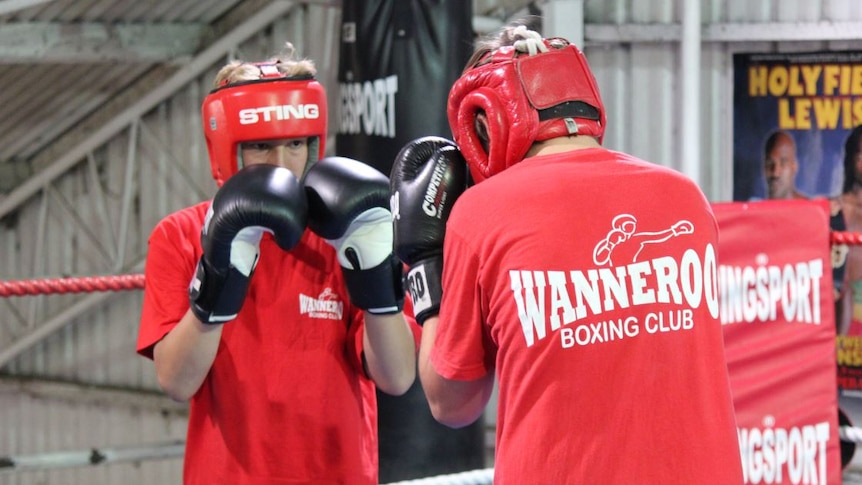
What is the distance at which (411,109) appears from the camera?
130 inches

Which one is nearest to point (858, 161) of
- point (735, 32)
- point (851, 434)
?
point (735, 32)

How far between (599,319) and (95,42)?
15.4 feet

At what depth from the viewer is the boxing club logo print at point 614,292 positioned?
3.84ft

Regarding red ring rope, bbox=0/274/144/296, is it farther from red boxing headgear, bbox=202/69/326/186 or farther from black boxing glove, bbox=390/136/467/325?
black boxing glove, bbox=390/136/467/325

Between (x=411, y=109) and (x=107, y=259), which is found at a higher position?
(x=411, y=109)

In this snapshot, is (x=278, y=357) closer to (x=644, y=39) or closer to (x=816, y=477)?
(x=816, y=477)

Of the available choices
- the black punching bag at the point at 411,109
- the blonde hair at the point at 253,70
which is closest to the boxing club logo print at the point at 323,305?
the blonde hair at the point at 253,70

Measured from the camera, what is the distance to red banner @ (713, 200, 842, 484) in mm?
2650

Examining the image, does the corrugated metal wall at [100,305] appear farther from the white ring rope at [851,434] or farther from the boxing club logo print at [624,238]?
the boxing club logo print at [624,238]

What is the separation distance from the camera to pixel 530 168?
1213mm

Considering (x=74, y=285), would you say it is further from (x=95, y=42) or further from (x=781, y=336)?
(x=95, y=42)

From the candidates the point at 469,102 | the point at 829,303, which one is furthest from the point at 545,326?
the point at 829,303

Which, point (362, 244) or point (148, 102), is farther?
point (148, 102)

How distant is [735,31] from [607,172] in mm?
4076
